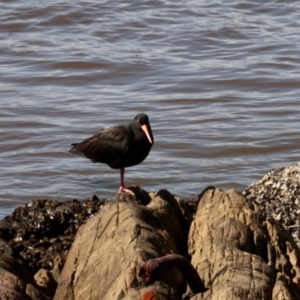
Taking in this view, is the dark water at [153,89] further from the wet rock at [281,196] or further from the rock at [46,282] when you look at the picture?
the rock at [46,282]

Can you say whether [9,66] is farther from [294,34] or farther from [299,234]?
[299,234]

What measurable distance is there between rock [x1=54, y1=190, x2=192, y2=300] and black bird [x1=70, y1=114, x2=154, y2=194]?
228cm

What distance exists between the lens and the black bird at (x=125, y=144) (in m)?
7.60

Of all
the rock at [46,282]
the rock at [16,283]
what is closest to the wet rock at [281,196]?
the rock at [46,282]

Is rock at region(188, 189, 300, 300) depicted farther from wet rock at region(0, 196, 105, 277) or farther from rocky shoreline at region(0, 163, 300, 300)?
wet rock at region(0, 196, 105, 277)

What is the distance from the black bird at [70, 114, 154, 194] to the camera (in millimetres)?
7598

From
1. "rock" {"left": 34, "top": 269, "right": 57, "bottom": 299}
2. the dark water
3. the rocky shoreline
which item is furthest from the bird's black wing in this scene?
"rock" {"left": 34, "top": 269, "right": 57, "bottom": 299}

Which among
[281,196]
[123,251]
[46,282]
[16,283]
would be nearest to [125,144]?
[281,196]

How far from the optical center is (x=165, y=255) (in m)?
4.46

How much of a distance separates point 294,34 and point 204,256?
34.7 feet

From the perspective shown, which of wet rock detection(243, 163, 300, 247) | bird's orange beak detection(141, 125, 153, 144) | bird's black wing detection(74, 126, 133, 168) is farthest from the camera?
bird's black wing detection(74, 126, 133, 168)

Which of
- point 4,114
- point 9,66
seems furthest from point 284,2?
point 4,114

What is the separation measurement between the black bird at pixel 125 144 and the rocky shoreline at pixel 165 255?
171cm

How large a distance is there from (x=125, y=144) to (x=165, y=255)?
3.25 m
